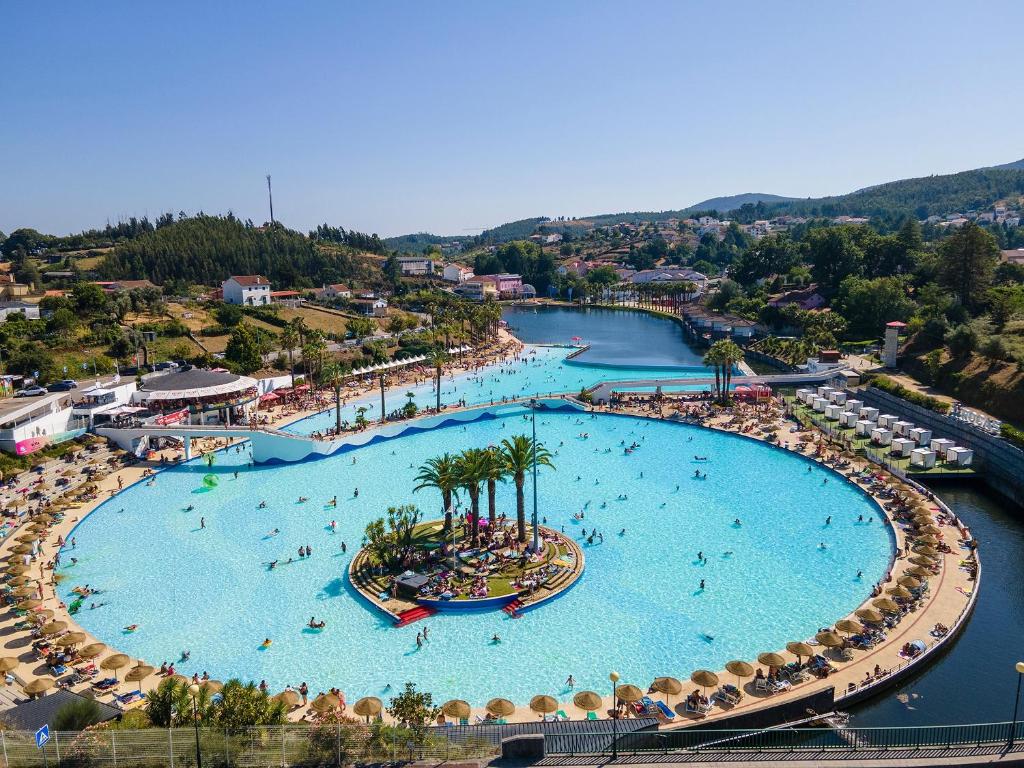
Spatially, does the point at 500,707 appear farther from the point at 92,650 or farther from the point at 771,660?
the point at 92,650

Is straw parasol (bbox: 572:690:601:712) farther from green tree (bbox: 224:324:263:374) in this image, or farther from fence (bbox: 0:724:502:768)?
green tree (bbox: 224:324:263:374)

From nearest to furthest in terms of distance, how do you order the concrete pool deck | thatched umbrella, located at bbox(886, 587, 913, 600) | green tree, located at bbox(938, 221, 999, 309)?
the concrete pool deck → thatched umbrella, located at bbox(886, 587, 913, 600) → green tree, located at bbox(938, 221, 999, 309)

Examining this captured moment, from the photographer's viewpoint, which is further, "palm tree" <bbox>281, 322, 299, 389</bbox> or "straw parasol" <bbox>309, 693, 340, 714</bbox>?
"palm tree" <bbox>281, 322, 299, 389</bbox>

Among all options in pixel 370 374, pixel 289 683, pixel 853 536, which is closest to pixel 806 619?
pixel 853 536

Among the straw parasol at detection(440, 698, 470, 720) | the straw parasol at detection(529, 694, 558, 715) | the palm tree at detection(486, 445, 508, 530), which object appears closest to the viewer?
the straw parasol at detection(529, 694, 558, 715)

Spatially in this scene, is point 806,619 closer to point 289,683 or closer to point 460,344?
point 289,683

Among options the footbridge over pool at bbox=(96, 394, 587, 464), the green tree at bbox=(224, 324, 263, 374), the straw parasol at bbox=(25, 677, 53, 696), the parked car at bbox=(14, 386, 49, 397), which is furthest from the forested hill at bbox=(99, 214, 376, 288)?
the straw parasol at bbox=(25, 677, 53, 696)

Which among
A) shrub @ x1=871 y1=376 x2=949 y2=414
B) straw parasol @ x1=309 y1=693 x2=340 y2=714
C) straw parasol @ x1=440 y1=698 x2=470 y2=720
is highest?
shrub @ x1=871 y1=376 x2=949 y2=414
